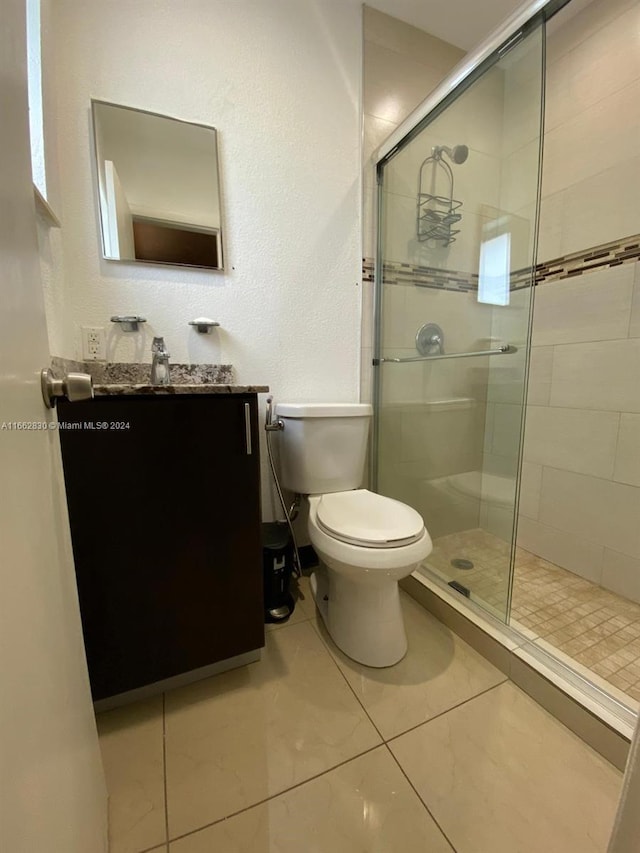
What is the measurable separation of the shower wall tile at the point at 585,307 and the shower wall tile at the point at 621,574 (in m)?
0.88

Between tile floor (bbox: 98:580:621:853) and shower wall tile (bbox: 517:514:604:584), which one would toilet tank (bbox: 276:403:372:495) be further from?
shower wall tile (bbox: 517:514:604:584)

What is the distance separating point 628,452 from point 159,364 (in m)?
1.79

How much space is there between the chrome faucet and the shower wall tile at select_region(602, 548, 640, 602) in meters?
1.85

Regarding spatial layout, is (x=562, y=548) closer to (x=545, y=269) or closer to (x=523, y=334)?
(x=523, y=334)

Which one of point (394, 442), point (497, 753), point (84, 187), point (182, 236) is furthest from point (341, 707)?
point (84, 187)

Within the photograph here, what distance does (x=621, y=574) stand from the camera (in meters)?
1.39

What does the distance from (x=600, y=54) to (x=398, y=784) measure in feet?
8.32

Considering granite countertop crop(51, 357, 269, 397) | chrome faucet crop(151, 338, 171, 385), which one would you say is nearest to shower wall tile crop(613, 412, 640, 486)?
granite countertop crop(51, 357, 269, 397)

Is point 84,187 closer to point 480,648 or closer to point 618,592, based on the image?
point 480,648

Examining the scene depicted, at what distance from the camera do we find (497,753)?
0.84m

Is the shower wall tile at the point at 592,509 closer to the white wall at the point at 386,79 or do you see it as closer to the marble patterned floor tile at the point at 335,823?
the white wall at the point at 386,79

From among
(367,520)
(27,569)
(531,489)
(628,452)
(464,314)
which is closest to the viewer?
(27,569)

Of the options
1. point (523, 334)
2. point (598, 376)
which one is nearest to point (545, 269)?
point (598, 376)

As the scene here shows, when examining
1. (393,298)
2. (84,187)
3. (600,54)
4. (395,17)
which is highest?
(395,17)
